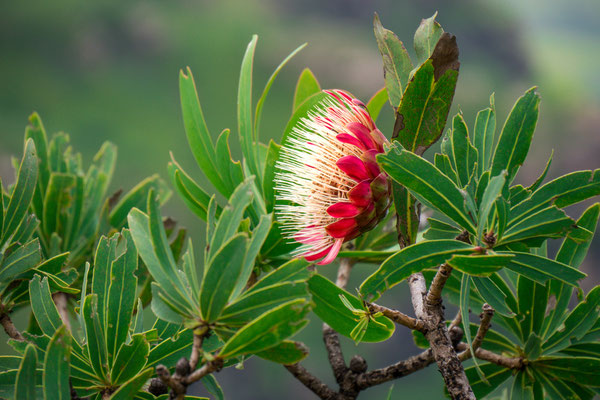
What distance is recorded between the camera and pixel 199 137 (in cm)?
50

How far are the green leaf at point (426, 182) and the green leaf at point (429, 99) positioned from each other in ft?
0.18

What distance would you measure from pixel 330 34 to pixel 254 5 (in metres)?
0.35

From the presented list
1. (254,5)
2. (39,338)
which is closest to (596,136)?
(254,5)

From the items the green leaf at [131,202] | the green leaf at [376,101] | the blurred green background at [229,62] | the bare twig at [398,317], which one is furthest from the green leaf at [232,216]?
the blurred green background at [229,62]

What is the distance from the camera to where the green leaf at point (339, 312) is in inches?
14.6

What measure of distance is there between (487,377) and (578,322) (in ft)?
0.29

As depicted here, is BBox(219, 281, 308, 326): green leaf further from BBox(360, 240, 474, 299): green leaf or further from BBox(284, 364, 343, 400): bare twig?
BBox(284, 364, 343, 400): bare twig

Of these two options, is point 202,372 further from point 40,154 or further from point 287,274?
point 40,154

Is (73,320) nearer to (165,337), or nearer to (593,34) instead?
(165,337)

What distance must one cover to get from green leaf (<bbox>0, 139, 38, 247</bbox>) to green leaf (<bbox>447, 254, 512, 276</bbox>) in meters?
0.33

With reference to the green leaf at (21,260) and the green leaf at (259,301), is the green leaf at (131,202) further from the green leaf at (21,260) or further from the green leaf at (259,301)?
the green leaf at (259,301)

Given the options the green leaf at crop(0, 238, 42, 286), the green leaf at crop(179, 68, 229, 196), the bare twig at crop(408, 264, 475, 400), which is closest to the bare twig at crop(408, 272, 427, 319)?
the bare twig at crop(408, 264, 475, 400)

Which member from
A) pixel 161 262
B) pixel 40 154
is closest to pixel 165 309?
pixel 161 262

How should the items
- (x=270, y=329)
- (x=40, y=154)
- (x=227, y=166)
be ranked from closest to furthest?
(x=270, y=329), (x=227, y=166), (x=40, y=154)
